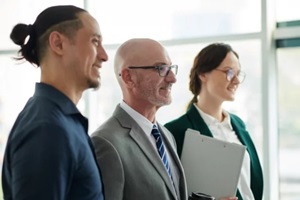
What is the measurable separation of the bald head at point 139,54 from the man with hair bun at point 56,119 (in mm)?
534

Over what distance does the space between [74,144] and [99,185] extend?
18 cm

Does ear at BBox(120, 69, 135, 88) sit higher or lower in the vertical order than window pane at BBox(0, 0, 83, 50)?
lower

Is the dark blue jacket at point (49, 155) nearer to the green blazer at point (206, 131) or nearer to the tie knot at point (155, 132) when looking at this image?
the tie knot at point (155, 132)

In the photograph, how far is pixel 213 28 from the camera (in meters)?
4.10

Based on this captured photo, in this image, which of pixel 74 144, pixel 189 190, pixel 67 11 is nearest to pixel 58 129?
pixel 74 144

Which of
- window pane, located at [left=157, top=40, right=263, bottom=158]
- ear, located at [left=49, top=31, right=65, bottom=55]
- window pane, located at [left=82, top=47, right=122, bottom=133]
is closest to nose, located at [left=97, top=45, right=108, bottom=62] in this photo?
ear, located at [left=49, top=31, right=65, bottom=55]

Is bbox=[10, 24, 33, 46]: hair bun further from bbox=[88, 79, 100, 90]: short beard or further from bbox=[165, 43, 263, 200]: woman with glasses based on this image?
bbox=[165, 43, 263, 200]: woman with glasses

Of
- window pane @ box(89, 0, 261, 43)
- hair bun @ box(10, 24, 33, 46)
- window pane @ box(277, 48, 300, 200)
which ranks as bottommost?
window pane @ box(277, 48, 300, 200)

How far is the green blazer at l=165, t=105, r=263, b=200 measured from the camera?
95.6 inches

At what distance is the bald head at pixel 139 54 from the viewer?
212 cm

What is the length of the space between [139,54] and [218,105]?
26.9 inches

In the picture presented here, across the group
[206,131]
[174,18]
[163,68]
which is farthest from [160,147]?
[174,18]

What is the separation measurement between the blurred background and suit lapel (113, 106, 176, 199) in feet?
4.88

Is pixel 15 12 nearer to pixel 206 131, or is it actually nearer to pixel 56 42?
pixel 206 131
